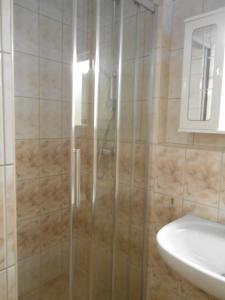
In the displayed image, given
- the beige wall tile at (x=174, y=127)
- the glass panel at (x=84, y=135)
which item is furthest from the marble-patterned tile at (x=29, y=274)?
the beige wall tile at (x=174, y=127)

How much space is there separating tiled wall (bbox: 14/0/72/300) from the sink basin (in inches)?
28.1

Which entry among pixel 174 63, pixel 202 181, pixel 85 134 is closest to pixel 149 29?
pixel 174 63

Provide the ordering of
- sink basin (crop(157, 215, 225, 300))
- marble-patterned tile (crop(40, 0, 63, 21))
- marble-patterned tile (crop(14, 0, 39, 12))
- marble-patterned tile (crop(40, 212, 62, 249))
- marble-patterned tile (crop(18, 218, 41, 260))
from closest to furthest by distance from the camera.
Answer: sink basin (crop(157, 215, 225, 300)) < marble-patterned tile (crop(14, 0, 39, 12)) < marble-patterned tile (crop(40, 0, 63, 21)) < marble-patterned tile (crop(18, 218, 41, 260)) < marble-patterned tile (crop(40, 212, 62, 249))

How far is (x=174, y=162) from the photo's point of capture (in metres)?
1.41

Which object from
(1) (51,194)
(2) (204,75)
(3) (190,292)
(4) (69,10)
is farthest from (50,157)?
(3) (190,292)

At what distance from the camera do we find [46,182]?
1760 millimetres

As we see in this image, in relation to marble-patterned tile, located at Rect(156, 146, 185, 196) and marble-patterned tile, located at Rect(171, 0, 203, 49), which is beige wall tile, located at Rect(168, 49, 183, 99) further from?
marble-patterned tile, located at Rect(156, 146, 185, 196)

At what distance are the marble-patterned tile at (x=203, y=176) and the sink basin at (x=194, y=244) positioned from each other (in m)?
0.13

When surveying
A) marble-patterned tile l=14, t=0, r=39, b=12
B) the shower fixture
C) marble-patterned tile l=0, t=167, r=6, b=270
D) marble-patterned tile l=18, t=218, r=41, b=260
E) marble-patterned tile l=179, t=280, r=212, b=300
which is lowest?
marble-patterned tile l=179, t=280, r=212, b=300

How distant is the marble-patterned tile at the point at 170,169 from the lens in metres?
1.39

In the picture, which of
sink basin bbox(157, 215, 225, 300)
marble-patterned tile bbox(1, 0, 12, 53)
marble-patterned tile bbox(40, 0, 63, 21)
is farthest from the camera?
marble-patterned tile bbox(40, 0, 63, 21)

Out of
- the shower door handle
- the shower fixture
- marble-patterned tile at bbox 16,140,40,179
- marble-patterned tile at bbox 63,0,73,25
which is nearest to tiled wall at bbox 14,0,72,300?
marble-patterned tile at bbox 16,140,40,179

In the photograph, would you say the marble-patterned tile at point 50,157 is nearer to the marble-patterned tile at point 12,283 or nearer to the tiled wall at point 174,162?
the tiled wall at point 174,162

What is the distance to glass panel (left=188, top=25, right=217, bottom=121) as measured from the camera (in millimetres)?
1277
